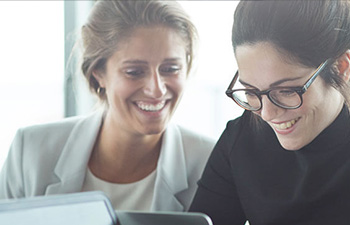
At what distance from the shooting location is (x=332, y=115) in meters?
1.14

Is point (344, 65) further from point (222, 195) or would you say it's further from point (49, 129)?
point (49, 129)

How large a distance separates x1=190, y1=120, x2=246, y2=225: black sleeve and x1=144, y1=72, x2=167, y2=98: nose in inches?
10.8

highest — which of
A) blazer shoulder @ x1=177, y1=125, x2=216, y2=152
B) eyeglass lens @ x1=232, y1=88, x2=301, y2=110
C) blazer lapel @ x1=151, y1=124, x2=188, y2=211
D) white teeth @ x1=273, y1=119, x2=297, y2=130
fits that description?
eyeglass lens @ x1=232, y1=88, x2=301, y2=110

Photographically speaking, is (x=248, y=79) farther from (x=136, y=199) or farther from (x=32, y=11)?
(x=32, y=11)

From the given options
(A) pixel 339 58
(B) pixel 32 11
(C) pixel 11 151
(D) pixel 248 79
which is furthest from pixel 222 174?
(B) pixel 32 11

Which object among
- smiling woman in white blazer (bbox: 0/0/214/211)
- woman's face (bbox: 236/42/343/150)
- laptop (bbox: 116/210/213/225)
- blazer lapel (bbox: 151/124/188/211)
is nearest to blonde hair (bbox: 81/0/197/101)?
smiling woman in white blazer (bbox: 0/0/214/211)

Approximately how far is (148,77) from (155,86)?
1.7 inches

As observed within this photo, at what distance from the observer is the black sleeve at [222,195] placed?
4.50ft

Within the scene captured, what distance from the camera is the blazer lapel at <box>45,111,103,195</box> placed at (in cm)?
167

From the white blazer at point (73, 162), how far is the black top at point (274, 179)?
0.23 m

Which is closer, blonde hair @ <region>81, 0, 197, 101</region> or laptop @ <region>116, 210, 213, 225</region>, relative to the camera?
laptop @ <region>116, 210, 213, 225</region>

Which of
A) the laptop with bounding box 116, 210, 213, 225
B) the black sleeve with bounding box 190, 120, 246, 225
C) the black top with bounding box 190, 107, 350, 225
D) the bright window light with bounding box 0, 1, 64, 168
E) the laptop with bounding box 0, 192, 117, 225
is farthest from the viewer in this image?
the bright window light with bounding box 0, 1, 64, 168

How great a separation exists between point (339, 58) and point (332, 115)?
0.14 m

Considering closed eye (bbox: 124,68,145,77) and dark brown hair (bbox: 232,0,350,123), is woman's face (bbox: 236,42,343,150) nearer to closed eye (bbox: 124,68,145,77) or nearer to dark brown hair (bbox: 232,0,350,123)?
dark brown hair (bbox: 232,0,350,123)
